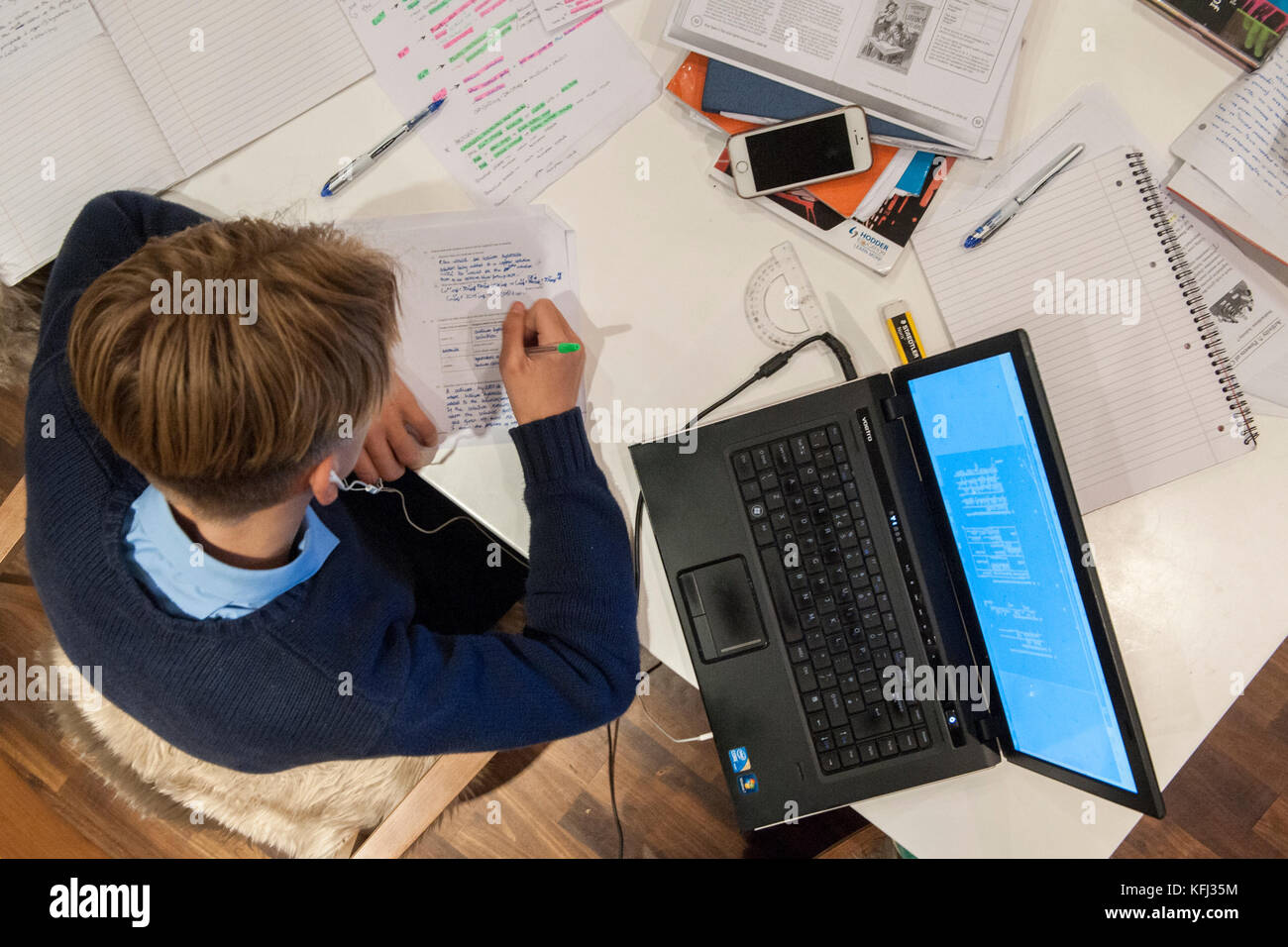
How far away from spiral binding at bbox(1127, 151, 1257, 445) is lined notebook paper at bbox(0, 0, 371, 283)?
858 mm

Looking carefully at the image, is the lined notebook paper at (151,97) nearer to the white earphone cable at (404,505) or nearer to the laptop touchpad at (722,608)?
the white earphone cable at (404,505)

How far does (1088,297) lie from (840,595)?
42 cm

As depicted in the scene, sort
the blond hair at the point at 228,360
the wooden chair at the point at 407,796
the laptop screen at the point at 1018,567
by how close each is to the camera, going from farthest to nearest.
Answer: the wooden chair at the point at 407,796, the laptop screen at the point at 1018,567, the blond hair at the point at 228,360

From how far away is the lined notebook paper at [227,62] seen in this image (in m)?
0.84

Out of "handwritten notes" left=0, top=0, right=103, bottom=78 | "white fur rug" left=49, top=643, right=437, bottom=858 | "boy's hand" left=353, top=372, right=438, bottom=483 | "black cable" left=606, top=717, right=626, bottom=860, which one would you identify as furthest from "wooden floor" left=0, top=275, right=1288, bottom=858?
"handwritten notes" left=0, top=0, right=103, bottom=78

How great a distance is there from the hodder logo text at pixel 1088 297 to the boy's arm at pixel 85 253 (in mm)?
944

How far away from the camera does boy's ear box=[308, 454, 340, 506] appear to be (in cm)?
66

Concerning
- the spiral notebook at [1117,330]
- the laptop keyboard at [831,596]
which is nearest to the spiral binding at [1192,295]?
the spiral notebook at [1117,330]

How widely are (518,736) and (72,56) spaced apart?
872 mm

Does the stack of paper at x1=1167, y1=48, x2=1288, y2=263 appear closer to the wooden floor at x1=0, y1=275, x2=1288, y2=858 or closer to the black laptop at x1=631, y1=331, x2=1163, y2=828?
the black laptop at x1=631, y1=331, x2=1163, y2=828
